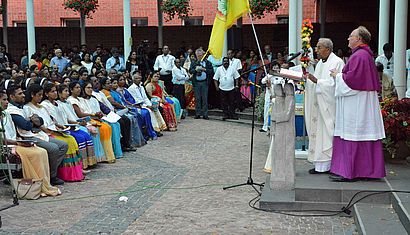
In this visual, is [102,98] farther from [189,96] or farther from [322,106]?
[189,96]

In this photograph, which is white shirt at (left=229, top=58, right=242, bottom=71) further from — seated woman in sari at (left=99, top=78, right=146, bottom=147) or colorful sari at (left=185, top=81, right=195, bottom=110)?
seated woman in sari at (left=99, top=78, right=146, bottom=147)

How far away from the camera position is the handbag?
783 cm

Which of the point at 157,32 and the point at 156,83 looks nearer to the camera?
the point at 156,83

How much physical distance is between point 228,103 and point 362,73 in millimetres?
9333

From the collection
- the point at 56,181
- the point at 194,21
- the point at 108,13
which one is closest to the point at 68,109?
the point at 56,181

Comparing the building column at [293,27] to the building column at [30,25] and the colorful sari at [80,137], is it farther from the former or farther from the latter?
the building column at [30,25]

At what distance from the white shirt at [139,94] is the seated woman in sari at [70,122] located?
344 centimetres

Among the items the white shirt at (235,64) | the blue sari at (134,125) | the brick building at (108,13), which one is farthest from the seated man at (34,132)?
the brick building at (108,13)

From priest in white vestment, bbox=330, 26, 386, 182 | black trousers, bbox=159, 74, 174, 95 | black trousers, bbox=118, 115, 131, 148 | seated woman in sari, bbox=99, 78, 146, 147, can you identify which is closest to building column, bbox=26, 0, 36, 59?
black trousers, bbox=159, 74, 174, 95

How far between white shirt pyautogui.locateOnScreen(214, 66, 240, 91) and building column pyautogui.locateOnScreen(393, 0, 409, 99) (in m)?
4.44

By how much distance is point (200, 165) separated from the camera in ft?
33.7

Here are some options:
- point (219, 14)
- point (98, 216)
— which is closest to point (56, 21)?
point (219, 14)

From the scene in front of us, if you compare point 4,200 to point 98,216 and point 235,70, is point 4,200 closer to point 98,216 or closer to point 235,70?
point 98,216

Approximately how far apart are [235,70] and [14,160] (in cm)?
895
